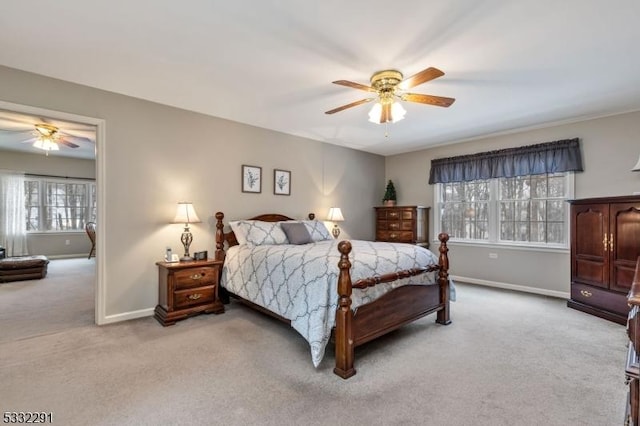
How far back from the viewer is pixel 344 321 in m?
2.41

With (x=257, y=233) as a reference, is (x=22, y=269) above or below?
below

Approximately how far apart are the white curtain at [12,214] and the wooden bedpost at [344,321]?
329 inches

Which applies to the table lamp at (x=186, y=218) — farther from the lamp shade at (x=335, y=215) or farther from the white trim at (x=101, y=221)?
the lamp shade at (x=335, y=215)

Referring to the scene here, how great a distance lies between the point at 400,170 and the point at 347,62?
419cm

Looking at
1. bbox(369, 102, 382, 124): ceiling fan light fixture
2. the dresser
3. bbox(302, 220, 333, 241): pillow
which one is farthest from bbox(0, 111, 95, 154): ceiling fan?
the dresser

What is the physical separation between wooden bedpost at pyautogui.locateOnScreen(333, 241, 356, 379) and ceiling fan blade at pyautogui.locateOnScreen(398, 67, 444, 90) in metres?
1.50

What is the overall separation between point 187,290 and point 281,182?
221cm

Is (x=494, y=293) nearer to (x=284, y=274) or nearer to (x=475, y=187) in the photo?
(x=475, y=187)

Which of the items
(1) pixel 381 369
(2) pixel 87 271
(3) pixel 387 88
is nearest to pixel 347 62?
(3) pixel 387 88

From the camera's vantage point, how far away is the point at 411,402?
206 centimetres

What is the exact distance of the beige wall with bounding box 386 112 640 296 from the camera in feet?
13.4

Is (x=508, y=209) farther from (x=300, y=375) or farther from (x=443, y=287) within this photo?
(x=300, y=375)

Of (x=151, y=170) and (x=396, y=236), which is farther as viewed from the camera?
(x=396, y=236)

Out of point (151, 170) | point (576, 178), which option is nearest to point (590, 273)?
point (576, 178)
